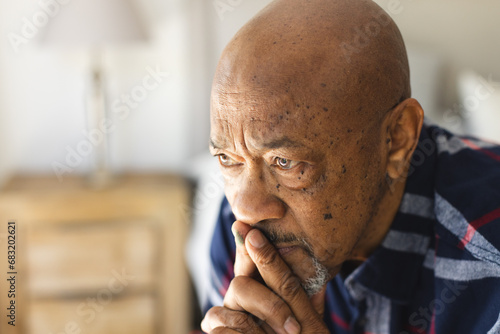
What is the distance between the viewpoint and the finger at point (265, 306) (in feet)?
2.89

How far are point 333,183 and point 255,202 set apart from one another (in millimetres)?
129

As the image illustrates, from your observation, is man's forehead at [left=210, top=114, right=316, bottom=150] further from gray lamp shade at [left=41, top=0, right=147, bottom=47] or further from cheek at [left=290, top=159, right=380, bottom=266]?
gray lamp shade at [left=41, top=0, right=147, bottom=47]

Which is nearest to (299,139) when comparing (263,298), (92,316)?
(263,298)

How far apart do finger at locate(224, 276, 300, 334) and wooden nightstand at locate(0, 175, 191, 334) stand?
1.29 meters

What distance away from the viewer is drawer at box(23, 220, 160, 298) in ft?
6.98

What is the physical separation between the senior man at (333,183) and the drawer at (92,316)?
1.34 metres

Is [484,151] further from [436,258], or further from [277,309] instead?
[277,309]

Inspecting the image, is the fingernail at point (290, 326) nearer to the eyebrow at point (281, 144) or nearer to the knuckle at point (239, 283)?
the knuckle at point (239, 283)

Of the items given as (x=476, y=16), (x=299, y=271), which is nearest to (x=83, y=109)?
(x=476, y=16)

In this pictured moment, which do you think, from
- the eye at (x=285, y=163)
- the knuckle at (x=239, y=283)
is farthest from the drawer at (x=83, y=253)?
the eye at (x=285, y=163)

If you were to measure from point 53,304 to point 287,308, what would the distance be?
1569 mm

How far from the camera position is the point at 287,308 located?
0.89m

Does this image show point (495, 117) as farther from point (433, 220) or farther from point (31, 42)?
point (31, 42)

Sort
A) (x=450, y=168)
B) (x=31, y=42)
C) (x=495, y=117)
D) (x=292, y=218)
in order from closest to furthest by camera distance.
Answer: (x=292, y=218) → (x=450, y=168) → (x=495, y=117) → (x=31, y=42)
